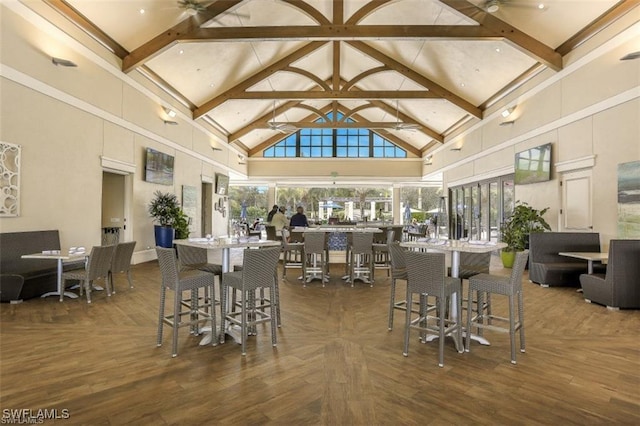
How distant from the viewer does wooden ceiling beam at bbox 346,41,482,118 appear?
9919 mm

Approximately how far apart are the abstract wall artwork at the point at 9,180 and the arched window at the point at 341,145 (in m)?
12.5

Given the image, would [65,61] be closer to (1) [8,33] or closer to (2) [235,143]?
(1) [8,33]

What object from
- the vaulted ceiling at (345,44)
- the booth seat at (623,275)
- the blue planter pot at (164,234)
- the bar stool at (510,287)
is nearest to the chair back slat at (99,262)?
the blue planter pot at (164,234)

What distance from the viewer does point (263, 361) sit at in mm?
2912

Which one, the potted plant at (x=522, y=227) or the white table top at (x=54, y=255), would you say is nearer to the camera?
the white table top at (x=54, y=255)

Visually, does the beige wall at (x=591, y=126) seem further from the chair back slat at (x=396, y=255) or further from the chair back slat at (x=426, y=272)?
the chair back slat at (x=426, y=272)

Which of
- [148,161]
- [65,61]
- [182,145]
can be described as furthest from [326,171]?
[65,61]

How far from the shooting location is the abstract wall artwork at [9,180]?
480cm

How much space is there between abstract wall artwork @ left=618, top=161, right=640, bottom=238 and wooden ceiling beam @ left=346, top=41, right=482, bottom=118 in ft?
17.6

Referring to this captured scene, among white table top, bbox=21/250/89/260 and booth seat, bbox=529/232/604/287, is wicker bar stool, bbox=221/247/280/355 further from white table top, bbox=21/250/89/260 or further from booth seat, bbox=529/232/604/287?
booth seat, bbox=529/232/604/287

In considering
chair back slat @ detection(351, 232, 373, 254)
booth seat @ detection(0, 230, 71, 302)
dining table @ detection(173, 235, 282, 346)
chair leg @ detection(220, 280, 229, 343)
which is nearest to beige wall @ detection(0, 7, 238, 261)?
booth seat @ detection(0, 230, 71, 302)

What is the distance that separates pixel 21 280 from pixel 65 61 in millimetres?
3199

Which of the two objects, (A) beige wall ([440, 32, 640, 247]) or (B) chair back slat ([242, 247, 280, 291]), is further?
(A) beige wall ([440, 32, 640, 247])

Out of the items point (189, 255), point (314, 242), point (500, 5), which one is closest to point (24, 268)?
point (189, 255)
